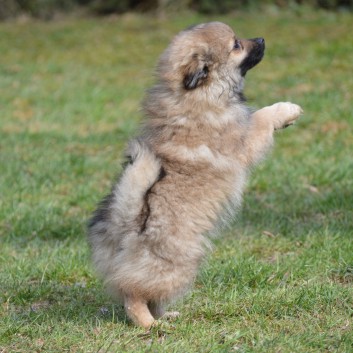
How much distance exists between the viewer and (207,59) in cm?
496

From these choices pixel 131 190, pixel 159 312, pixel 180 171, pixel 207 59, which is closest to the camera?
pixel 131 190

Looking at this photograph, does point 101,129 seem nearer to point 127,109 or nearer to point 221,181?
point 127,109

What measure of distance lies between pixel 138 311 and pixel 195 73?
1387mm

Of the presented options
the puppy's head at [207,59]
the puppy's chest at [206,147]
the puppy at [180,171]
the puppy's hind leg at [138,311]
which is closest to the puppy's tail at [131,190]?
the puppy at [180,171]

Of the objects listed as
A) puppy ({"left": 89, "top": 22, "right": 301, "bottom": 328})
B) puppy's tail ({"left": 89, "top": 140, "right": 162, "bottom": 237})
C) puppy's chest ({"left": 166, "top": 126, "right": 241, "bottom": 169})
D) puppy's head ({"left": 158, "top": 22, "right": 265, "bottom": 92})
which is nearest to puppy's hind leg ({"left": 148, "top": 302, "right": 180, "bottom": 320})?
puppy ({"left": 89, "top": 22, "right": 301, "bottom": 328})

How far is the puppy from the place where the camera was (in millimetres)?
4578

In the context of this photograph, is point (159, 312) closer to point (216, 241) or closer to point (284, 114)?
point (284, 114)

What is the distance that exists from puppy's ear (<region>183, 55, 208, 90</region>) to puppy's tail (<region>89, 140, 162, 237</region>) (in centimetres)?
45

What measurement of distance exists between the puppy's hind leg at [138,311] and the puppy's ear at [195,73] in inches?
48.8

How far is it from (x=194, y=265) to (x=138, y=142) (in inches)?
30.0

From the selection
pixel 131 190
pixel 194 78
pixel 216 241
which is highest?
pixel 194 78

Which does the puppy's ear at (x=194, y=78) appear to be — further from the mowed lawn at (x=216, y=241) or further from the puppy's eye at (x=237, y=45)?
the mowed lawn at (x=216, y=241)

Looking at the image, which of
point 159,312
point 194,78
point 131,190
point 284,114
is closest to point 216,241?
point 284,114

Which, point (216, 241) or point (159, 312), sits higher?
point (159, 312)
